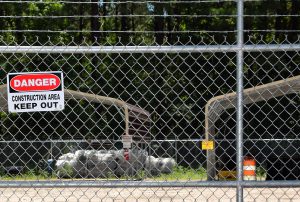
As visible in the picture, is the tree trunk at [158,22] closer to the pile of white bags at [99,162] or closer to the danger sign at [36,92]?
the pile of white bags at [99,162]

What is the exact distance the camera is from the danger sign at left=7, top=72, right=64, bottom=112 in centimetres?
467

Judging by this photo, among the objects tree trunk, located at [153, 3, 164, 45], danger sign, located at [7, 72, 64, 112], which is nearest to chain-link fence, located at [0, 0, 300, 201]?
tree trunk, located at [153, 3, 164, 45]

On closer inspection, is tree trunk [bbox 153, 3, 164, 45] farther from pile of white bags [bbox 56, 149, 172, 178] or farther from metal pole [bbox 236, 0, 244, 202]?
metal pole [bbox 236, 0, 244, 202]

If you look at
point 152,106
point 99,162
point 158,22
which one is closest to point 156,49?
point 99,162

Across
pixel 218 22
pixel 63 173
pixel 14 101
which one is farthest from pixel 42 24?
pixel 14 101

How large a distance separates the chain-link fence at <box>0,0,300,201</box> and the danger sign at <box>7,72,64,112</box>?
209 inches

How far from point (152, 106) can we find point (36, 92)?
67.2ft

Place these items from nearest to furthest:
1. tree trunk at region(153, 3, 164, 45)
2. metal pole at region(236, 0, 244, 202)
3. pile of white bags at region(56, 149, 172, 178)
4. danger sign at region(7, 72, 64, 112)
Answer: metal pole at region(236, 0, 244, 202) < danger sign at region(7, 72, 64, 112) < pile of white bags at region(56, 149, 172, 178) < tree trunk at region(153, 3, 164, 45)

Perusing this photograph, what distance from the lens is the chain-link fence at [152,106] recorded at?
13.2 m

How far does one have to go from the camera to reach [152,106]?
25141 mm

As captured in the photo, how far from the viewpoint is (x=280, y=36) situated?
96.9 feet

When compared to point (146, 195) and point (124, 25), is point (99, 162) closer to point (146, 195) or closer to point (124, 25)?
point (146, 195)

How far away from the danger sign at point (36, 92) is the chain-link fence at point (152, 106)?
530cm

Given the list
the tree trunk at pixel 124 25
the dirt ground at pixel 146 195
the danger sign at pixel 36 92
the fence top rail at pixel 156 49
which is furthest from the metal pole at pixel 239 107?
the tree trunk at pixel 124 25
